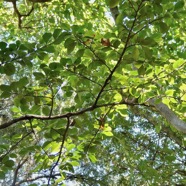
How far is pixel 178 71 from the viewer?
125 centimetres

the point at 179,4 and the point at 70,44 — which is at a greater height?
the point at 179,4

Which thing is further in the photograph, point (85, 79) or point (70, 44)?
point (85, 79)

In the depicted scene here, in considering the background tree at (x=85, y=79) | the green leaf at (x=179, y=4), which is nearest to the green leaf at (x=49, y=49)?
the background tree at (x=85, y=79)

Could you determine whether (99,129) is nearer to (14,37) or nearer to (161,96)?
(161,96)

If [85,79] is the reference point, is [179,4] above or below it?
above

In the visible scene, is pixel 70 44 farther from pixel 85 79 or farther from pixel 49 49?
pixel 85 79

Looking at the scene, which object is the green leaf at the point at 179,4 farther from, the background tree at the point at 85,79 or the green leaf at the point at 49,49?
the green leaf at the point at 49,49

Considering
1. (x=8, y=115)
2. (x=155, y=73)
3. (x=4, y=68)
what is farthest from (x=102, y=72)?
(x=8, y=115)

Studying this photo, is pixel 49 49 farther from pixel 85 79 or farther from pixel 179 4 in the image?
pixel 179 4

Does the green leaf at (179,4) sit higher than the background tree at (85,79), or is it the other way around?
the green leaf at (179,4)

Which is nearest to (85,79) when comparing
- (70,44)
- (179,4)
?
(70,44)

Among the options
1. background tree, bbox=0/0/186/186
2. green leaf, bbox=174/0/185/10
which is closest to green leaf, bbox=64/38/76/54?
background tree, bbox=0/0/186/186

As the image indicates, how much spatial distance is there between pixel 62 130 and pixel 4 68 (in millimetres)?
374

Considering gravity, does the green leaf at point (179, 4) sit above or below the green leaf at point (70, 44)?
above
